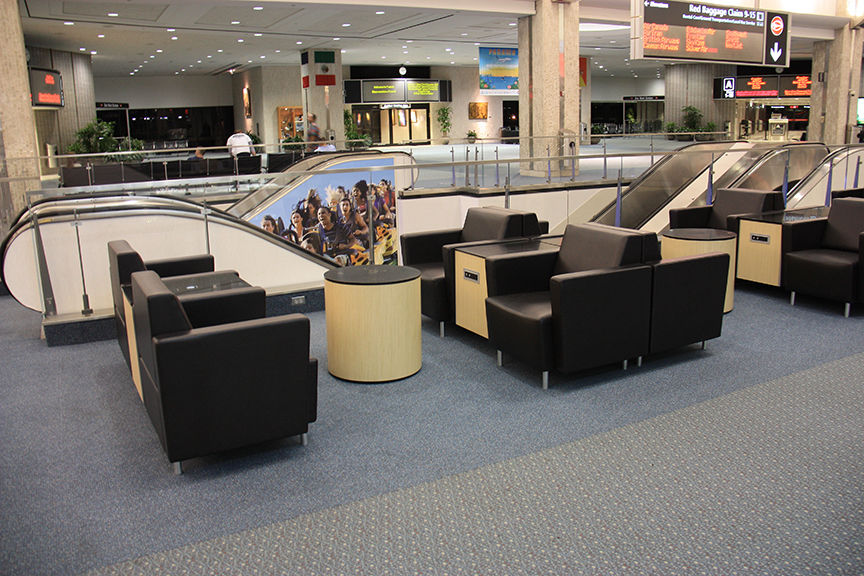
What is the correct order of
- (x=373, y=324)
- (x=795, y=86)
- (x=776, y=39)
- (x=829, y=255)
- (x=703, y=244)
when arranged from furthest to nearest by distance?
1. (x=795, y=86)
2. (x=776, y=39)
3. (x=703, y=244)
4. (x=829, y=255)
5. (x=373, y=324)

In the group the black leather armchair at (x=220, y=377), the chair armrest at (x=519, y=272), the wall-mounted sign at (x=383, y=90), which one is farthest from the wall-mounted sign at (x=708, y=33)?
the wall-mounted sign at (x=383, y=90)

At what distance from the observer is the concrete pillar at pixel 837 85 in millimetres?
17844

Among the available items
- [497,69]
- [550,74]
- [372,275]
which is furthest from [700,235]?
[497,69]

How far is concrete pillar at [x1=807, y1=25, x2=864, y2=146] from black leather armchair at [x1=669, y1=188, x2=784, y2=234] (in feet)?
44.3

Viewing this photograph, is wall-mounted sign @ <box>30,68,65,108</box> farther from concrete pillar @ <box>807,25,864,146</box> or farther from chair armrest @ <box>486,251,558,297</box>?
concrete pillar @ <box>807,25,864,146</box>

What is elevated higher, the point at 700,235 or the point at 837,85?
the point at 837,85

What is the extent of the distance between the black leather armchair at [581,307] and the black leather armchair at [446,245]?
2.31ft

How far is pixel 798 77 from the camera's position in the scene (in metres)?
25.6

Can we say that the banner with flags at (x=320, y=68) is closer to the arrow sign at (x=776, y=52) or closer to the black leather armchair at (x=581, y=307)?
the arrow sign at (x=776, y=52)

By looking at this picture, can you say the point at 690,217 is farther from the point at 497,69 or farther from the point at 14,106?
the point at 497,69

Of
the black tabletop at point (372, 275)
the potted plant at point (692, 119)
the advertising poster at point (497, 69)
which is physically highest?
the advertising poster at point (497, 69)

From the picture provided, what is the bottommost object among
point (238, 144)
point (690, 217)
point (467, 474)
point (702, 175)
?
point (467, 474)

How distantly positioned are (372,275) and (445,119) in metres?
27.2

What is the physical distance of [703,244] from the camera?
19.2 ft
